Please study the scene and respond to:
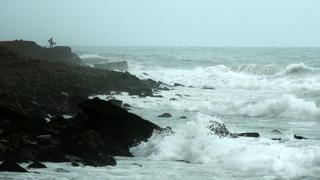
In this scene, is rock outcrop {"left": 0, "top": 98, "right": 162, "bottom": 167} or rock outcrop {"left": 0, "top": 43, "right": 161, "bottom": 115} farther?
rock outcrop {"left": 0, "top": 43, "right": 161, "bottom": 115}

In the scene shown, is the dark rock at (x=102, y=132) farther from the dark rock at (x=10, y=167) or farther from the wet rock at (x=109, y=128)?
the dark rock at (x=10, y=167)

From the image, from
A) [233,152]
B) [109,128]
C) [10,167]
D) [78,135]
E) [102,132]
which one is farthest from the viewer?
[109,128]

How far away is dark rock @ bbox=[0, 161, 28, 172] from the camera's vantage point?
9.60 m

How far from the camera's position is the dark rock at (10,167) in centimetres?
960

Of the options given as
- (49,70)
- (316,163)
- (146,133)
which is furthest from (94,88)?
(316,163)

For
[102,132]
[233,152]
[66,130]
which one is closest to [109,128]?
[102,132]

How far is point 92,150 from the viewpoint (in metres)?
11.4

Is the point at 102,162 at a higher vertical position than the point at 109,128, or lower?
lower

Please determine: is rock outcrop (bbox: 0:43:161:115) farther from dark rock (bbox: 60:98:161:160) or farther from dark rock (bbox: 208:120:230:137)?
dark rock (bbox: 208:120:230:137)

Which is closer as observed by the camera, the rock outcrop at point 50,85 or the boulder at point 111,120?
the boulder at point 111,120

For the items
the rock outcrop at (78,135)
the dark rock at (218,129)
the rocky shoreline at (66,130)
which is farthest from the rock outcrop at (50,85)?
the dark rock at (218,129)

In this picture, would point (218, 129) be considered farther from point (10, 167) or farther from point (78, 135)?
point (10, 167)

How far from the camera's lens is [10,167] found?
967 centimetres

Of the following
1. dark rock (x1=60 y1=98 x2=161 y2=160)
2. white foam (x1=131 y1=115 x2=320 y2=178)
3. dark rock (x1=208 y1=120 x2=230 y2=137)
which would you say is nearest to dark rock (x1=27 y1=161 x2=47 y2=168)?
dark rock (x1=60 y1=98 x2=161 y2=160)
